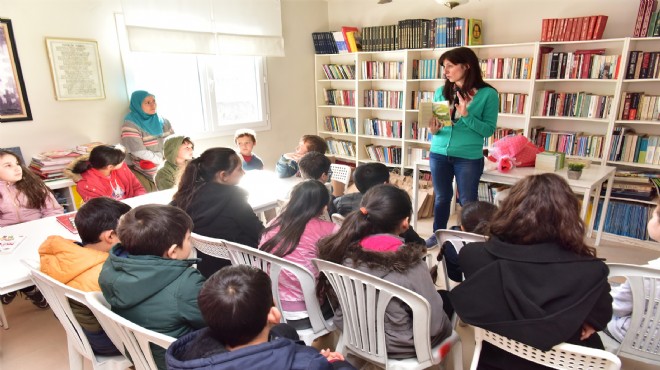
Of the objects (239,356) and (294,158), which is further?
(294,158)

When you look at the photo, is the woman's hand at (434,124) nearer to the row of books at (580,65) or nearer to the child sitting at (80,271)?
the row of books at (580,65)

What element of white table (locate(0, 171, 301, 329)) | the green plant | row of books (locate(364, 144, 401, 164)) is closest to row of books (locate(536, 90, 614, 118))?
the green plant

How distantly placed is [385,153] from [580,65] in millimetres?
2129

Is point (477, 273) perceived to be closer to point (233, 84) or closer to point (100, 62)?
point (100, 62)

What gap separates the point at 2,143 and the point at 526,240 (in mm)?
3627

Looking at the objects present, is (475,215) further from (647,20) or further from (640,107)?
(647,20)

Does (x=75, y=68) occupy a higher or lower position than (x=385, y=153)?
higher

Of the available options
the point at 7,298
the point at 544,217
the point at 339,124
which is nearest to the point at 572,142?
the point at 339,124

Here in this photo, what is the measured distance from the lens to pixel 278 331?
1.24 meters

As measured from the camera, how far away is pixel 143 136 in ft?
11.6

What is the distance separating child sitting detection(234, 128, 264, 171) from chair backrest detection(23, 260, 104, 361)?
214cm

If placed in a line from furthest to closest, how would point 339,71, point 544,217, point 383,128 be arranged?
1. point 339,71
2. point 383,128
3. point 544,217

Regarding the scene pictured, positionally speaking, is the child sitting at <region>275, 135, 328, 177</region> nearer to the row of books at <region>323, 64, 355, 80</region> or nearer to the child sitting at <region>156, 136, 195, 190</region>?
the child sitting at <region>156, 136, 195, 190</region>

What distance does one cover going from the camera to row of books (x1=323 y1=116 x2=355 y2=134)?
16.2 ft
